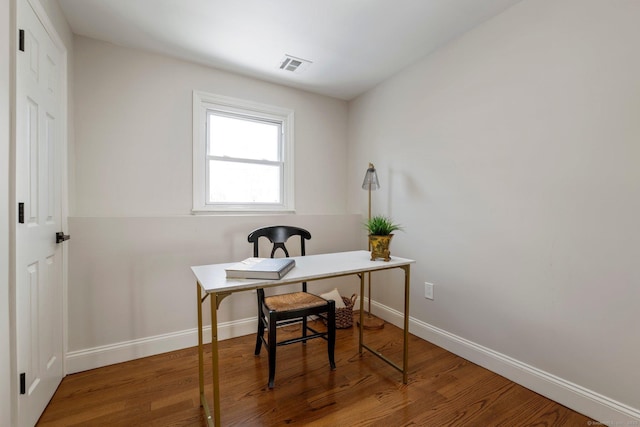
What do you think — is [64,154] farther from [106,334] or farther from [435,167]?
[435,167]

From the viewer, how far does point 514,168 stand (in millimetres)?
1874

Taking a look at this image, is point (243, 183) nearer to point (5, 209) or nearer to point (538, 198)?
point (5, 209)

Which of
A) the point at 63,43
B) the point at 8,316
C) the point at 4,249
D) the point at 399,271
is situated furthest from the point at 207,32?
the point at 399,271

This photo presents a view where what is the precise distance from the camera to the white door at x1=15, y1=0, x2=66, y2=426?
130 centimetres

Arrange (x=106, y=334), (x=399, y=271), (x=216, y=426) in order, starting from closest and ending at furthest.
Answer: (x=216, y=426)
(x=106, y=334)
(x=399, y=271)

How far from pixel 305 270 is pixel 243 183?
1.54m

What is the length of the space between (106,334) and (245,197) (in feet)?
5.06

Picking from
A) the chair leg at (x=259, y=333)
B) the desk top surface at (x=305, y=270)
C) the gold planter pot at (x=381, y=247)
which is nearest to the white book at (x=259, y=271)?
the desk top surface at (x=305, y=270)

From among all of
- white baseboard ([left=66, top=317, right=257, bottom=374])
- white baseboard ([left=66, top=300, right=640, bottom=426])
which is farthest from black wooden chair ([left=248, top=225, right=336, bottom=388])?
white baseboard ([left=66, top=300, right=640, bottom=426])

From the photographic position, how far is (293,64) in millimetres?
2545

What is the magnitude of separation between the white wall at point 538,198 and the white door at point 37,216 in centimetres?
258

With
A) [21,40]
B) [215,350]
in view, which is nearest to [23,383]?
[215,350]

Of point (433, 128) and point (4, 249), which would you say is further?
point (433, 128)

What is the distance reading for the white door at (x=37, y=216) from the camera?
1299 millimetres
